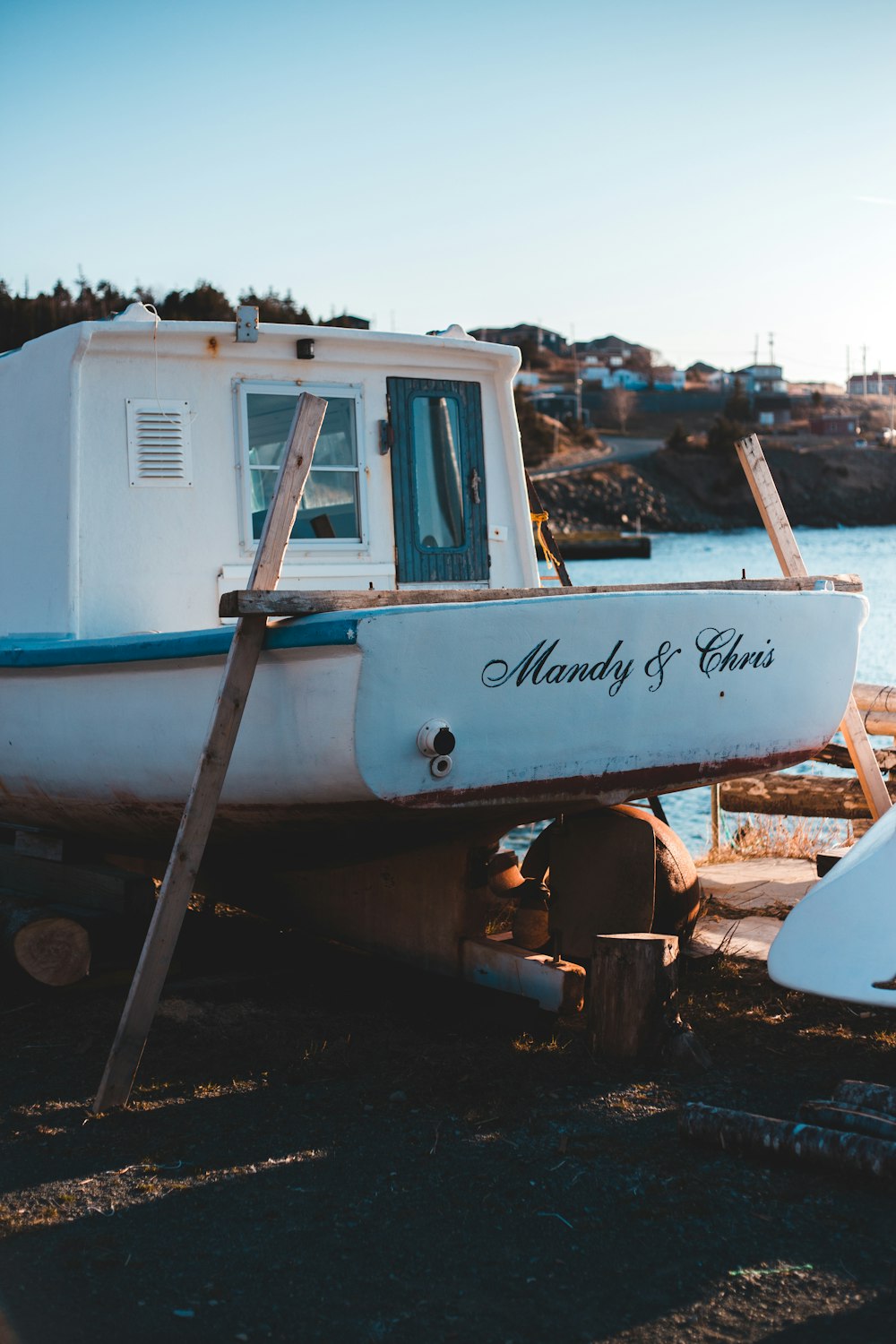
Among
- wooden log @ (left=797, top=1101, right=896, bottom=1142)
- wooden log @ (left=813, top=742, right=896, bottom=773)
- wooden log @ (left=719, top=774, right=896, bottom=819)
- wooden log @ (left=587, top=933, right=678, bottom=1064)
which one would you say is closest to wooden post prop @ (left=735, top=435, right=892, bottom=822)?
wooden log @ (left=813, top=742, right=896, bottom=773)

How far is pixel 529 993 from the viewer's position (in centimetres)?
545

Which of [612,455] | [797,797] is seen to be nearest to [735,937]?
[797,797]

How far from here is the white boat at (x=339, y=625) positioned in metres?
4.95

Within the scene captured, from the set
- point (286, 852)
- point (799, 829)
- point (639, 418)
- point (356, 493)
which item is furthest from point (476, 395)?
point (639, 418)

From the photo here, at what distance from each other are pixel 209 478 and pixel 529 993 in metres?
2.72

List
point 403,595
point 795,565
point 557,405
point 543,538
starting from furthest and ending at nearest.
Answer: point 557,405 < point 795,565 < point 543,538 < point 403,595

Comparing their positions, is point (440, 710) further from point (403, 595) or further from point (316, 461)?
point (316, 461)

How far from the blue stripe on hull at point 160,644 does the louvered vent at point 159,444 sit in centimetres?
85

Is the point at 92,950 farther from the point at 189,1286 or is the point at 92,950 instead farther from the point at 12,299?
the point at 12,299

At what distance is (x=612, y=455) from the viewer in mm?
115438

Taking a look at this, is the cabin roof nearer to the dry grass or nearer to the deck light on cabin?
the deck light on cabin

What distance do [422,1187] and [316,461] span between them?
3703mm

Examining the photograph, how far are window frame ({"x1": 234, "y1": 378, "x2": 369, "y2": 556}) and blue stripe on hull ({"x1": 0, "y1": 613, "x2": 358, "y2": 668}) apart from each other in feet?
3.34

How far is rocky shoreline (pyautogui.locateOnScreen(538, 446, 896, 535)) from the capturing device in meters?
98.2
